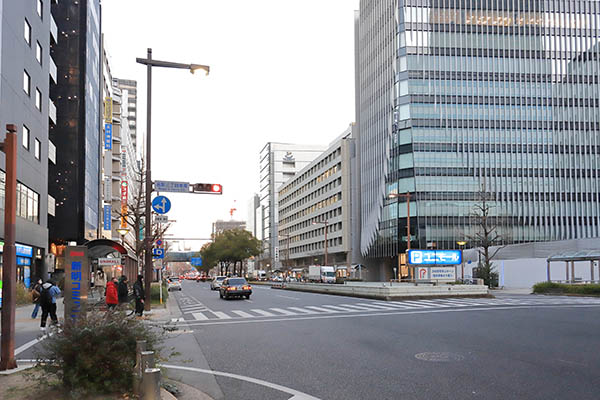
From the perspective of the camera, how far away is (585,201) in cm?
8925

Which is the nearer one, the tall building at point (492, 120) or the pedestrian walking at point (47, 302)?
the pedestrian walking at point (47, 302)

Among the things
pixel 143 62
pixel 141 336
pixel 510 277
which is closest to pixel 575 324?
pixel 141 336

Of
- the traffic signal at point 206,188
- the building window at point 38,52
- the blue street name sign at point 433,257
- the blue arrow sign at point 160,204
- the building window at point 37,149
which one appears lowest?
the blue street name sign at point 433,257

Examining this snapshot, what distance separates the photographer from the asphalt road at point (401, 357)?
8375mm

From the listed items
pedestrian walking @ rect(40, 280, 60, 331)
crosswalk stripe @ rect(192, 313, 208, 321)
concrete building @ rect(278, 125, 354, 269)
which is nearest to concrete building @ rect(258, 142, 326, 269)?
concrete building @ rect(278, 125, 354, 269)

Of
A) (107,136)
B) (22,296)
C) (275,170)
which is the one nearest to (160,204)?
(22,296)

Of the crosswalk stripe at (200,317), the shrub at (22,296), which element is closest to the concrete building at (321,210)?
the shrub at (22,296)

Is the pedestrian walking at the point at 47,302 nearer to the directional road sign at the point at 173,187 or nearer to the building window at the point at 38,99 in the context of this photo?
the directional road sign at the point at 173,187

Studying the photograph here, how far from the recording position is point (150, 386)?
6195 mm

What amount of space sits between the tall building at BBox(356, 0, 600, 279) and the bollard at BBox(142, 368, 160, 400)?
82400 mm

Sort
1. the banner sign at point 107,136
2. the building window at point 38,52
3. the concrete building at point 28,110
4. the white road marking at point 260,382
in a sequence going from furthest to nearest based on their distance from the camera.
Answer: the banner sign at point 107,136 → the building window at point 38,52 → the concrete building at point 28,110 → the white road marking at point 260,382

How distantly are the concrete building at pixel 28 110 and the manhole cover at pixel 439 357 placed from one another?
27.4 metres

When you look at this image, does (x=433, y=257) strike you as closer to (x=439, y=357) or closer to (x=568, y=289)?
(x=568, y=289)

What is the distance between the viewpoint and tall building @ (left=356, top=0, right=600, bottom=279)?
87500 millimetres
